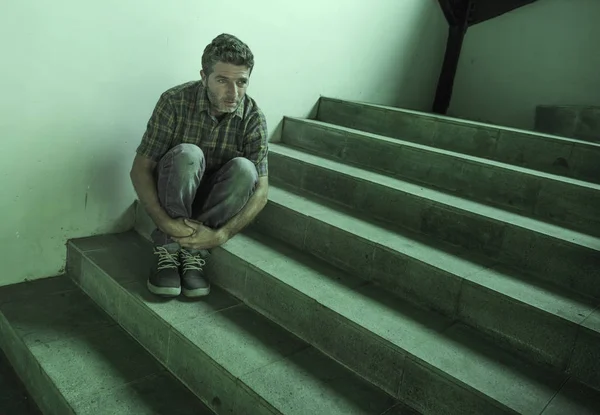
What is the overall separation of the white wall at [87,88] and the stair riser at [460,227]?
0.74 meters

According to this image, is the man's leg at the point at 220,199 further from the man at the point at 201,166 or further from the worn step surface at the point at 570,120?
the worn step surface at the point at 570,120

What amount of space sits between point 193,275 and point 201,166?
1.57 feet

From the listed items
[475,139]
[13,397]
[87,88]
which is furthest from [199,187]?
[475,139]

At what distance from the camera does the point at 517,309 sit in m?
1.60

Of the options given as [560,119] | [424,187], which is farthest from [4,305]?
[560,119]

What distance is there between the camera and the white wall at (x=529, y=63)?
3.54 metres

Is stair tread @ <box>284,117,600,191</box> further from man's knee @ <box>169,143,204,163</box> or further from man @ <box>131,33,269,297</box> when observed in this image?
man's knee @ <box>169,143,204,163</box>

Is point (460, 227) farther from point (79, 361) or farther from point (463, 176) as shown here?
point (79, 361)

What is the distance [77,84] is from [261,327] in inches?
54.9

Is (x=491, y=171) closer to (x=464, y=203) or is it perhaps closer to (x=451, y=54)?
(x=464, y=203)

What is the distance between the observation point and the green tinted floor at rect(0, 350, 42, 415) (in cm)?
172

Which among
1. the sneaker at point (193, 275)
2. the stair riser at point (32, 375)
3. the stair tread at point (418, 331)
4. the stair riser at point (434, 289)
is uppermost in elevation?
the stair riser at point (434, 289)

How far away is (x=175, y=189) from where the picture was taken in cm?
189

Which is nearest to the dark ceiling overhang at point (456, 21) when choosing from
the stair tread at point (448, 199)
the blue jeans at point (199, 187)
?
the stair tread at point (448, 199)
